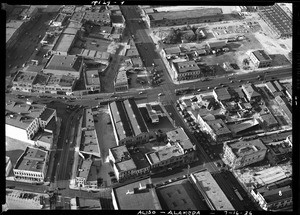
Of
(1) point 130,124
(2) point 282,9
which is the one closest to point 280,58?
(2) point 282,9

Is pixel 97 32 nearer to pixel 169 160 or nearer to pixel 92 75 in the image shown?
pixel 92 75

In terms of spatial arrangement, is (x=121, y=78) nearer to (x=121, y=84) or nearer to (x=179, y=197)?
(x=121, y=84)

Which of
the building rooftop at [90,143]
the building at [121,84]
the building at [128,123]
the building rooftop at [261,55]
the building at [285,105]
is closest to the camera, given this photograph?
the building rooftop at [90,143]

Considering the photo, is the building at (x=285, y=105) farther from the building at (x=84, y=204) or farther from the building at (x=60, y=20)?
the building at (x=60, y=20)

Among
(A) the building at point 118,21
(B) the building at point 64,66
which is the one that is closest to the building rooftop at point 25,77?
(B) the building at point 64,66

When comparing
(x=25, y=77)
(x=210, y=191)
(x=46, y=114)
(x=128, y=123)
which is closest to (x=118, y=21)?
(x=25, y=77)

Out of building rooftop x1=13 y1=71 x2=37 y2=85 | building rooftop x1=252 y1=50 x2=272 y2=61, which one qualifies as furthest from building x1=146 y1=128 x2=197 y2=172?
building rooftop x1=252 y1=50 x2=272 y2=61
